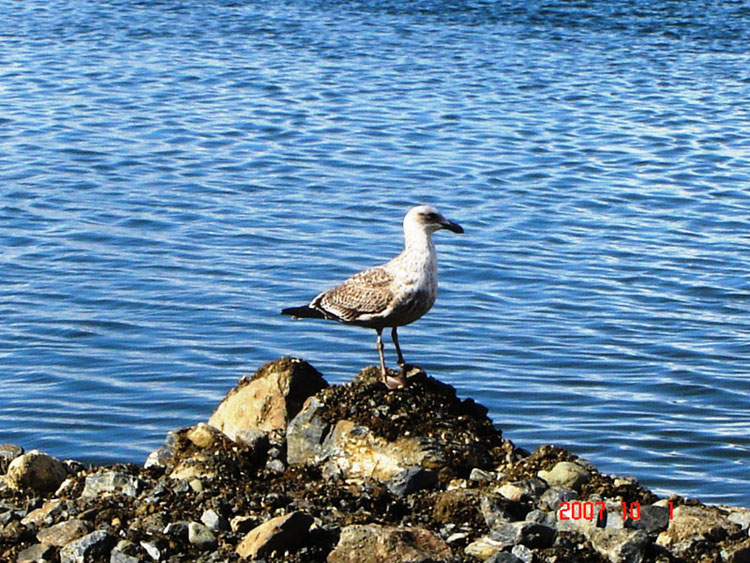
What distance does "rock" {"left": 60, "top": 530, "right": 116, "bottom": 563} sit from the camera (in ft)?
25.3

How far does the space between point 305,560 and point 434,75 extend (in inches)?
944

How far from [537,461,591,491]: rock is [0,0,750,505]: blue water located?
2380 mm

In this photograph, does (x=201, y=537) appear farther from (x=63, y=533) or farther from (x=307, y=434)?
(x=307, y=434)

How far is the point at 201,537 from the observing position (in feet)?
25.9

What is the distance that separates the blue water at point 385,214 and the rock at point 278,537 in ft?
13.3

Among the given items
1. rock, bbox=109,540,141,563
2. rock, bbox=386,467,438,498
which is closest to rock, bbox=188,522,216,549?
rock, bbox=109,540,141,563

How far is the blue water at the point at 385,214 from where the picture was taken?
13.1 m

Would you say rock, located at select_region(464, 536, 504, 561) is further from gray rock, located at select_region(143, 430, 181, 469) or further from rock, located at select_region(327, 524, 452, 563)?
gray rock, located at select_region(143, 430, 181, 469)

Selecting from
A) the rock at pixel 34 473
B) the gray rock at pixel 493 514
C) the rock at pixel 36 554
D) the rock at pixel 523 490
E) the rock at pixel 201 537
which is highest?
the rock at pixel 201 537

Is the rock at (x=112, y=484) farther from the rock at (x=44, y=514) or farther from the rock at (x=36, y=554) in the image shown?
the rock at (x=36, y=554)

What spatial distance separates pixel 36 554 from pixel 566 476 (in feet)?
10.7

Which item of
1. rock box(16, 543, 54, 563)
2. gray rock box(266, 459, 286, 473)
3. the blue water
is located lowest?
the blue water
